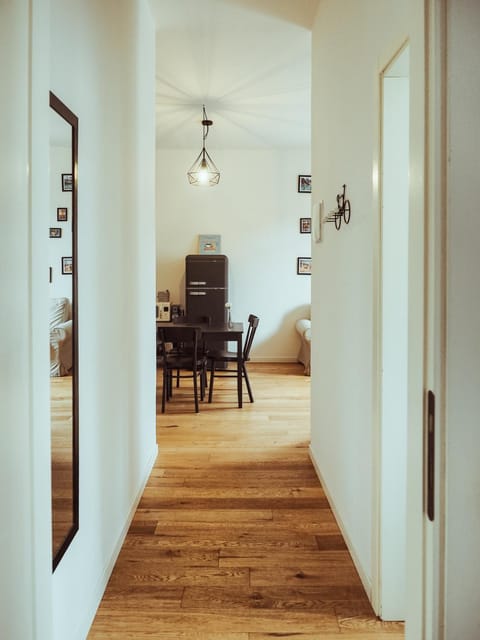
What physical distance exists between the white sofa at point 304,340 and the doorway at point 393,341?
4905 mm

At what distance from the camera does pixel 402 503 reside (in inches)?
75.2

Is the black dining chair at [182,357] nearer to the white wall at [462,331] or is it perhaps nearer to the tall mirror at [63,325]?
the tall mirror at [63,325]

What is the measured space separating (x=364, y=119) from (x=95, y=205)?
1175 millimetres

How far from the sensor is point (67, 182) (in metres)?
1.66

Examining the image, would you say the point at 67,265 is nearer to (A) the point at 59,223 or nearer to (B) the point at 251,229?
(A) the point at 59,223

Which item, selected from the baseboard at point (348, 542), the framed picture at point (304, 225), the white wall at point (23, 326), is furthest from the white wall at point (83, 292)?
→ the framed picture at point (304, 225)

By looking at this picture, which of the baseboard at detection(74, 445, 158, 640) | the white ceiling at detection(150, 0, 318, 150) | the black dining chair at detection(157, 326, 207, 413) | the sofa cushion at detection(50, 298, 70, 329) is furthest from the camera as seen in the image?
the black dining chair at detection(157, 326, 207, 413)

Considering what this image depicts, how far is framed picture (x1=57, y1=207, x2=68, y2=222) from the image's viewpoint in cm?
158

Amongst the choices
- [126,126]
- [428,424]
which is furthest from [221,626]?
[126,126]

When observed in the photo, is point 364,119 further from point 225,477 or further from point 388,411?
point 225,477

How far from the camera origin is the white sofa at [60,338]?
154 cm

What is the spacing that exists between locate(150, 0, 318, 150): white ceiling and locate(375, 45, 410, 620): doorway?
2041mm

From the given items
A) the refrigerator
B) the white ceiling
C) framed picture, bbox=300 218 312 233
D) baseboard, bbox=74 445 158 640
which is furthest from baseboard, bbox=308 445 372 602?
framed picture, bbox=300 218 312 233

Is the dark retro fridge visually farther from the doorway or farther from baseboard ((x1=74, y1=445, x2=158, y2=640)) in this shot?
the doorway
